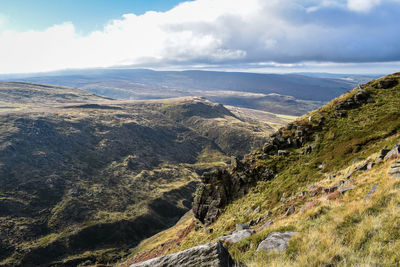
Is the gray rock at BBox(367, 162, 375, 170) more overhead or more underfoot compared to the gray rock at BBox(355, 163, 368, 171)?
more overhead

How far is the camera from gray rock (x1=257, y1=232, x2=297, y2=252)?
1057 centimetres

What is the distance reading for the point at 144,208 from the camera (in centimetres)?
15475

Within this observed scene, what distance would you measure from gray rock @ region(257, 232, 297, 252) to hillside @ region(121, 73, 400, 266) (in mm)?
49

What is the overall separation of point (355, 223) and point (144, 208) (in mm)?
158062

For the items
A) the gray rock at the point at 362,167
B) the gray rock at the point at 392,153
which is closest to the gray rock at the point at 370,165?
the gray rock at the point at 362,167

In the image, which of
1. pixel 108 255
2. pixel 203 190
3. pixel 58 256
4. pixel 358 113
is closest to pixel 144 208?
pixel 108 255

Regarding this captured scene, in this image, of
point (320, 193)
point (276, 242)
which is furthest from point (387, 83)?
point (276, 242)

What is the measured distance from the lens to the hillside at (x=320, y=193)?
927 cm

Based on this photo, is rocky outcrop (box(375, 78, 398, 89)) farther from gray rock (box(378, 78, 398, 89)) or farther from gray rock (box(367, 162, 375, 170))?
gray rock (box(367, 162, 375, 170))

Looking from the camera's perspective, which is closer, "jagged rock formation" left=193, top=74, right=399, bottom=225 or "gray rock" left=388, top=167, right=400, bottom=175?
"gray rock" left=388, top=167, right=400, bottom=175

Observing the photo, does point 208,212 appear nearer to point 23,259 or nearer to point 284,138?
point 284,138

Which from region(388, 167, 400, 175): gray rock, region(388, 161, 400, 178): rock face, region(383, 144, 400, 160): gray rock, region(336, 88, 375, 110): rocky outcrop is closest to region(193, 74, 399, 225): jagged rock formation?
region(336, 88, 375, 110): rocky outcrop

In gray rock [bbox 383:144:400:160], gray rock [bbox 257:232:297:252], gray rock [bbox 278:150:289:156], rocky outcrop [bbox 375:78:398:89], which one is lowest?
gray rock [bbox 278:150:289:156]

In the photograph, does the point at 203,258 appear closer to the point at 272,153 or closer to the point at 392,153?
the point at 392,153
